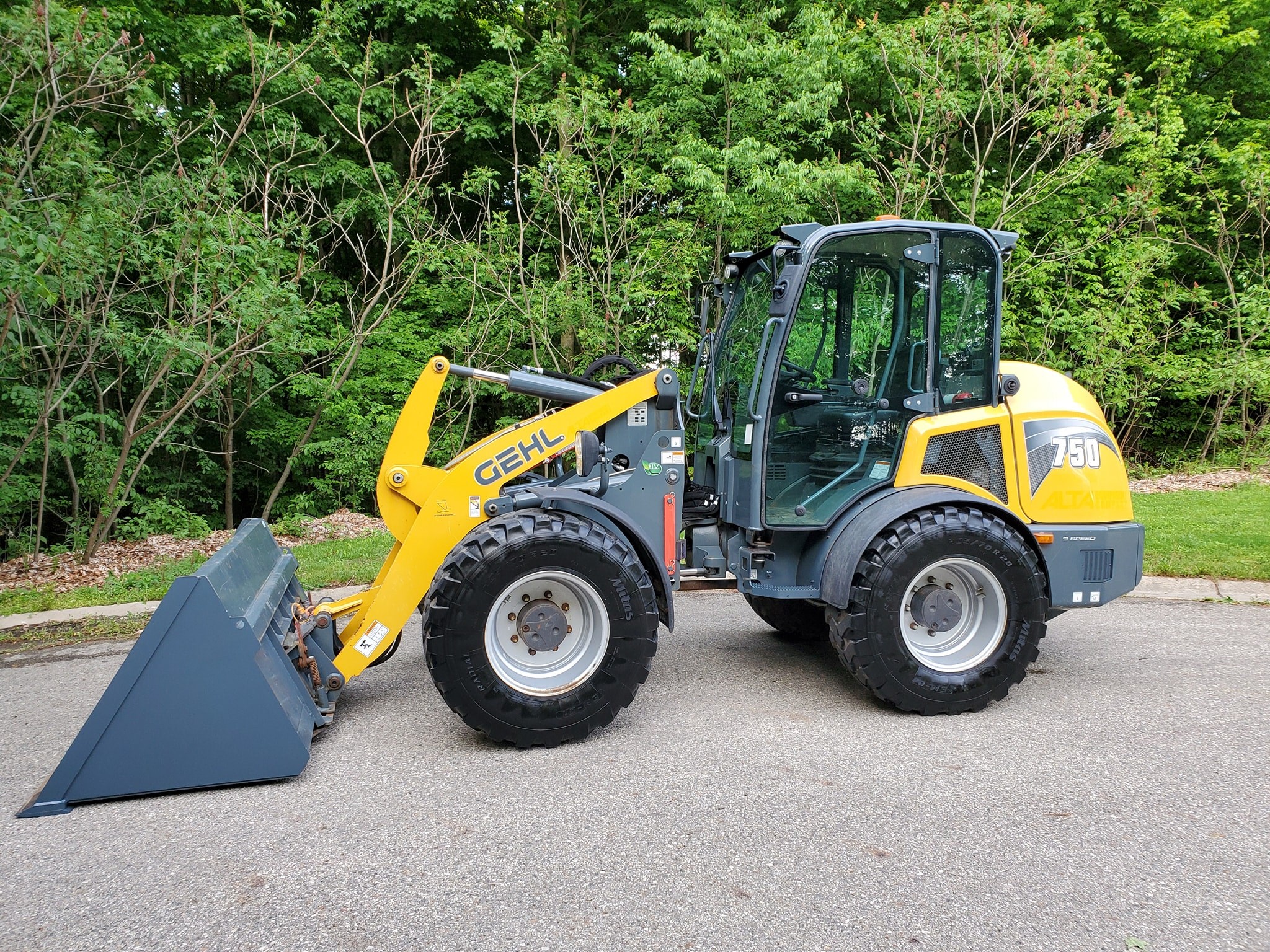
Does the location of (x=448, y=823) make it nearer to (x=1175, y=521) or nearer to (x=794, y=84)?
(x=1175, y=521)

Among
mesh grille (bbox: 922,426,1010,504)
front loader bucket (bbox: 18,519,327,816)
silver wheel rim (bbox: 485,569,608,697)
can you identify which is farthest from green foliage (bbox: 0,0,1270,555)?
mesh grille (bbox: 922,426,1010,504)

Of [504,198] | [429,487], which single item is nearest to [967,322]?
[429,487]

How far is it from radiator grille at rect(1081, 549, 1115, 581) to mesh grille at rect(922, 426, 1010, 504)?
1.71 feet

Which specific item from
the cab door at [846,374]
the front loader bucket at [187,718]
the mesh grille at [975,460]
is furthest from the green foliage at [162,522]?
the mesh grille at [975,460]

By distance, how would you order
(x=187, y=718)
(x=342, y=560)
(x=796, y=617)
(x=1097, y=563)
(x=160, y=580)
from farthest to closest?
(x=342, y=560)
(x=160, y=580)
(x=796, y=617)
(x=1097, y=563)
(x=187, y=718)

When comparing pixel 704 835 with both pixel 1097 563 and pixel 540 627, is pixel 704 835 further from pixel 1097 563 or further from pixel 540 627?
pixel 1097 563

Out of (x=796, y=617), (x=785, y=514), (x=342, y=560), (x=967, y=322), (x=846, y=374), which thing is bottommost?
(x=342, y=560)

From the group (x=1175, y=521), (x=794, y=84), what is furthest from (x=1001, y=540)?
(x=794, y=84)

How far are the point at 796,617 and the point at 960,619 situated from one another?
4.22 feet

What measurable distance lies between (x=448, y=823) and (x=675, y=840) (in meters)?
0.86

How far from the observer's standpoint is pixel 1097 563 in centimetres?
431

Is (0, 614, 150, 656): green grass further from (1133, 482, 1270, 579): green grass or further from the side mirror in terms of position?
(1133, 482, 1270, 579): green grass

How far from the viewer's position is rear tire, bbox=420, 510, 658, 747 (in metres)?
3.54

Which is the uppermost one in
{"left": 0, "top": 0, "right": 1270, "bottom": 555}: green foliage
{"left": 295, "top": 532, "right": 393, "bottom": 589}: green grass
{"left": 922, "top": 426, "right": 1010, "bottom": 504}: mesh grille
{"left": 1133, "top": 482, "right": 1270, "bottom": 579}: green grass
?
{"left": 0, "top": 0, "right": 1270, "bottom": 555}: green foliage
